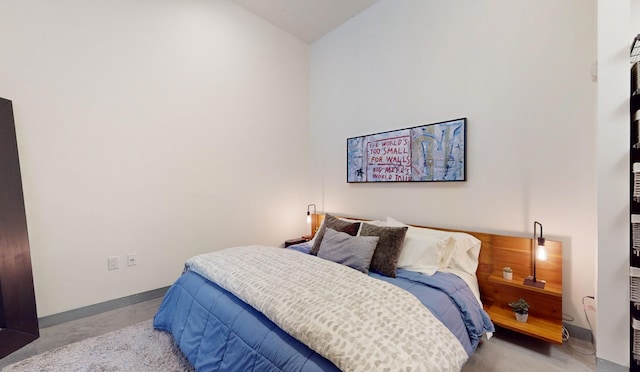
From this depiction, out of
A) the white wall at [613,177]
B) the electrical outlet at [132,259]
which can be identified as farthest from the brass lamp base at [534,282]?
the electrical outlet at [132,259]

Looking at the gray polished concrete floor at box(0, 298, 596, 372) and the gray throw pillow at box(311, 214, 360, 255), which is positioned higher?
the gray throw pillow at box(311, 214, 360, 255)

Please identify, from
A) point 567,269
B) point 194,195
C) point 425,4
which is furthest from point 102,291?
point 425,4

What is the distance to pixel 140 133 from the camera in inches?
103

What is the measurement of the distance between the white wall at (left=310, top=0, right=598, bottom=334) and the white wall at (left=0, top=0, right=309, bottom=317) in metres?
1.35

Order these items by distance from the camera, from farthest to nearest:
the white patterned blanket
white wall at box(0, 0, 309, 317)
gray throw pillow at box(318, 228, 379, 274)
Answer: white wall at box(0, 0, 309, 317) < gray throw pillow at box(318, 228, 379, 274) < the white patterned blanket

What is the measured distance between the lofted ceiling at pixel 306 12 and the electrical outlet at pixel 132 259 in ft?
10.5

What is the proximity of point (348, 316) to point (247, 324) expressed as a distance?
56 centimetres

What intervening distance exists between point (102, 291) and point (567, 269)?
404cm

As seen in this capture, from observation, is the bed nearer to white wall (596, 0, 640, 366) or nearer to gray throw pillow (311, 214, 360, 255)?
gray throw pillow (311, 214, 360, 255)

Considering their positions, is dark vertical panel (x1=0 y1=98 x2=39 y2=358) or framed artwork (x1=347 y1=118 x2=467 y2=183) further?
framed artwork (x1=347 y1=118 x2=467 y2=183)

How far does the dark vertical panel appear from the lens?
1.66m

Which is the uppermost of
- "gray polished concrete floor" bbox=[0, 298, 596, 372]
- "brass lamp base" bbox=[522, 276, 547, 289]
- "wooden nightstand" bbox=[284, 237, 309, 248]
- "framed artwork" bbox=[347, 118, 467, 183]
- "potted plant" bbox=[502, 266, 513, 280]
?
"framed artwork" bbox=[347, 118, 467, 183]

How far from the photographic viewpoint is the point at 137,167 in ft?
8.56

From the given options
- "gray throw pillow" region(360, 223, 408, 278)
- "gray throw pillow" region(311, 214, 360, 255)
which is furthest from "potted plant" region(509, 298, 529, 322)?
"gray throw pillow" region(311, 214, 360, 255)
